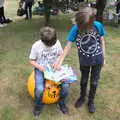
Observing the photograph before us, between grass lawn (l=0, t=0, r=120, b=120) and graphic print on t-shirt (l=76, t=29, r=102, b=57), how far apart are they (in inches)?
37.3

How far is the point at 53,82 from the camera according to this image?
4371mm

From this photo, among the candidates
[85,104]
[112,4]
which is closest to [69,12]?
[112,4]

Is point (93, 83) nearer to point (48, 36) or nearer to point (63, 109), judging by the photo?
point (63, 109)

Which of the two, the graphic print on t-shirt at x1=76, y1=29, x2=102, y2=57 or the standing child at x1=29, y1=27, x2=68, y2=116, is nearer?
the graphic print on t-shirt at x1=76, y1=29, x2=102, y2=57

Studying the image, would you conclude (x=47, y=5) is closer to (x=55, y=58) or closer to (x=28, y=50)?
(x=28, y=50)

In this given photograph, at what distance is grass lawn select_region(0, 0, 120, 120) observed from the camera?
15.1 ft

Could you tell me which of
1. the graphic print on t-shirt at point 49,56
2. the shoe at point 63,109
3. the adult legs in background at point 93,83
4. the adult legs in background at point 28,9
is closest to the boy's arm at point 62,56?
the graphic print on t-shirt at point 49,56

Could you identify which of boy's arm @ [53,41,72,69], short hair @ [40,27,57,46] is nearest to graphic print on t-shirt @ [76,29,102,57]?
boy's arm @ [53,41,72,69]

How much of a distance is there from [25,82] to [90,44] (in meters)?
1.62

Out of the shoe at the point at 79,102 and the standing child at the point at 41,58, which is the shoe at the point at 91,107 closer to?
the shoe at the point at 79,102

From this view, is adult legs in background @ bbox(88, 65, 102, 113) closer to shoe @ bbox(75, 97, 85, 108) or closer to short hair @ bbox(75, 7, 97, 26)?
shoe @ bbox(75, 97, 85, 108)

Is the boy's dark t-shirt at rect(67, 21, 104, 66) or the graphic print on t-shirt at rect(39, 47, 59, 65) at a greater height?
the boy's dark t-shirt at rect(67, 21, 104, 66)

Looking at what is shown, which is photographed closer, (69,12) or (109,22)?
(109,22)

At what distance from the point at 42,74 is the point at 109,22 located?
594cm
